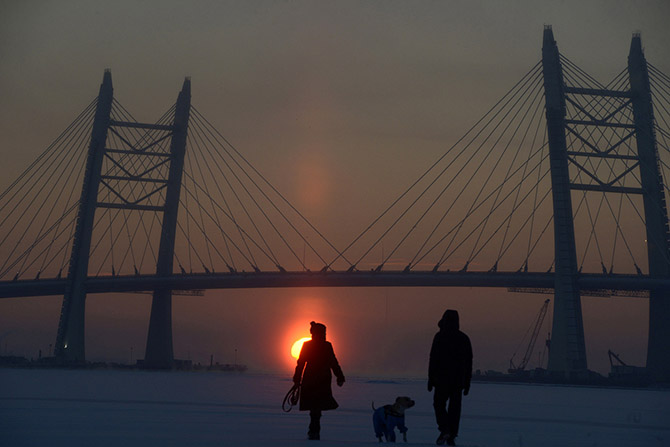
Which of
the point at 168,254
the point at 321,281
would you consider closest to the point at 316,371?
the point at 321,281

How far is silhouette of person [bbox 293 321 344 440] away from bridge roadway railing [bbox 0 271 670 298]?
4219cm

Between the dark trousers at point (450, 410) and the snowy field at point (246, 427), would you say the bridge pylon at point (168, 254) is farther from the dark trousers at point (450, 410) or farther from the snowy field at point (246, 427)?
the dark trousers at point (450, 410)

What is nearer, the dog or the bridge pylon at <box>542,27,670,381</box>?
the dog

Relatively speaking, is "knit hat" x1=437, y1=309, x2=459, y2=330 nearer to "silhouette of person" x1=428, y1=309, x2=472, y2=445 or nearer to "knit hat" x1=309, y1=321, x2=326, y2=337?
"silhouette of person" x1=428, y1=309, x2=472, y2=445

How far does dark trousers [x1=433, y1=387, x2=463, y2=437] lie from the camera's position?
12.2 meters

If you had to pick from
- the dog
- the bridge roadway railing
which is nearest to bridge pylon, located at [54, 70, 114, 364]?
the bridge roadway railing

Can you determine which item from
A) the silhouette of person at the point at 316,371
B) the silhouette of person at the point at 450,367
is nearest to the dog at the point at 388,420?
the silhouette of person at the point at 450,367

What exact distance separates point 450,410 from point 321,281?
46.6 meters

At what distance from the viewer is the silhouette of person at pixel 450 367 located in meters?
12.4

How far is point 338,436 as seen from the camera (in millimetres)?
13547

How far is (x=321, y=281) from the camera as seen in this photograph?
5900cm

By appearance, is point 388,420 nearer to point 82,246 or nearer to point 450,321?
point 450,321

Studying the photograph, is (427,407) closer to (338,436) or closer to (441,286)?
(338,436)

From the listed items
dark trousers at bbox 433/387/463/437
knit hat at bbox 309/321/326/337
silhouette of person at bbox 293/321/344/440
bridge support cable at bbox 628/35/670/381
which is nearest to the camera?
dark trousers at bbox 433/387/463/437
